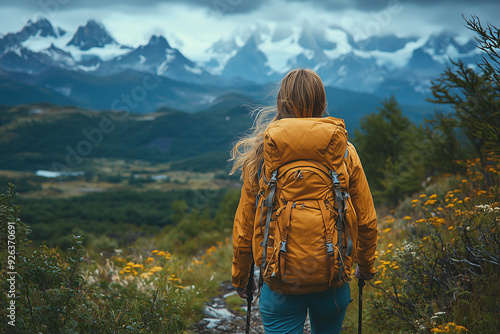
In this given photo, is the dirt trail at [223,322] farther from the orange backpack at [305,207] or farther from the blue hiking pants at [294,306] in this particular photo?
the orange backpack at [305,207]

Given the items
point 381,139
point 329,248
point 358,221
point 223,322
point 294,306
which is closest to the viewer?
point 329,248

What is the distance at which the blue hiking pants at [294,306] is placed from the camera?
1793 mm

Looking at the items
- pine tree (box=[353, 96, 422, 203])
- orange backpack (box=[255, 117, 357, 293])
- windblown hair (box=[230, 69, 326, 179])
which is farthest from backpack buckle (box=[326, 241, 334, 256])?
pine tree (box=[353, 96, 422, 203])

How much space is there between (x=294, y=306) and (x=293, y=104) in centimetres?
116

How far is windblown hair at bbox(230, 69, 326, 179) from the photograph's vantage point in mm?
1953

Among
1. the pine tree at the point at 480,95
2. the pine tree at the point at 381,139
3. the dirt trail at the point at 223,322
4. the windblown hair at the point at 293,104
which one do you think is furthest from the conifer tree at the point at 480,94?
the pine tree at the point at 381,139

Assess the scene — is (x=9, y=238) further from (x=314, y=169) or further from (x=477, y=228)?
(x=477, y=228)

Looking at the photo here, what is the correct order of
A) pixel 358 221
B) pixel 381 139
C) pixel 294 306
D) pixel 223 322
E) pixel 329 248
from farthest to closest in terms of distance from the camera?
pixel 381 139, pixel 223 322, pixel 358 221, pixel 294 306, pixel 329 248

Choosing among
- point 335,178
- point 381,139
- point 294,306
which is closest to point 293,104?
point 335,178

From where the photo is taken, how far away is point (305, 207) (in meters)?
1.67

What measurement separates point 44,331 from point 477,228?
3681mm

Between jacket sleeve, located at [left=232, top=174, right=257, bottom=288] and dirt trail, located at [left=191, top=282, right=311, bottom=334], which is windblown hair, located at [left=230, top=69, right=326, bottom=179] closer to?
jacket sleeve, located at [left=232, top=174, right=257, bottom=288]

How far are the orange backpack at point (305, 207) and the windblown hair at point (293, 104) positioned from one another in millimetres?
200

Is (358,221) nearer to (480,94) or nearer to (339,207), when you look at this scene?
(339,207)
